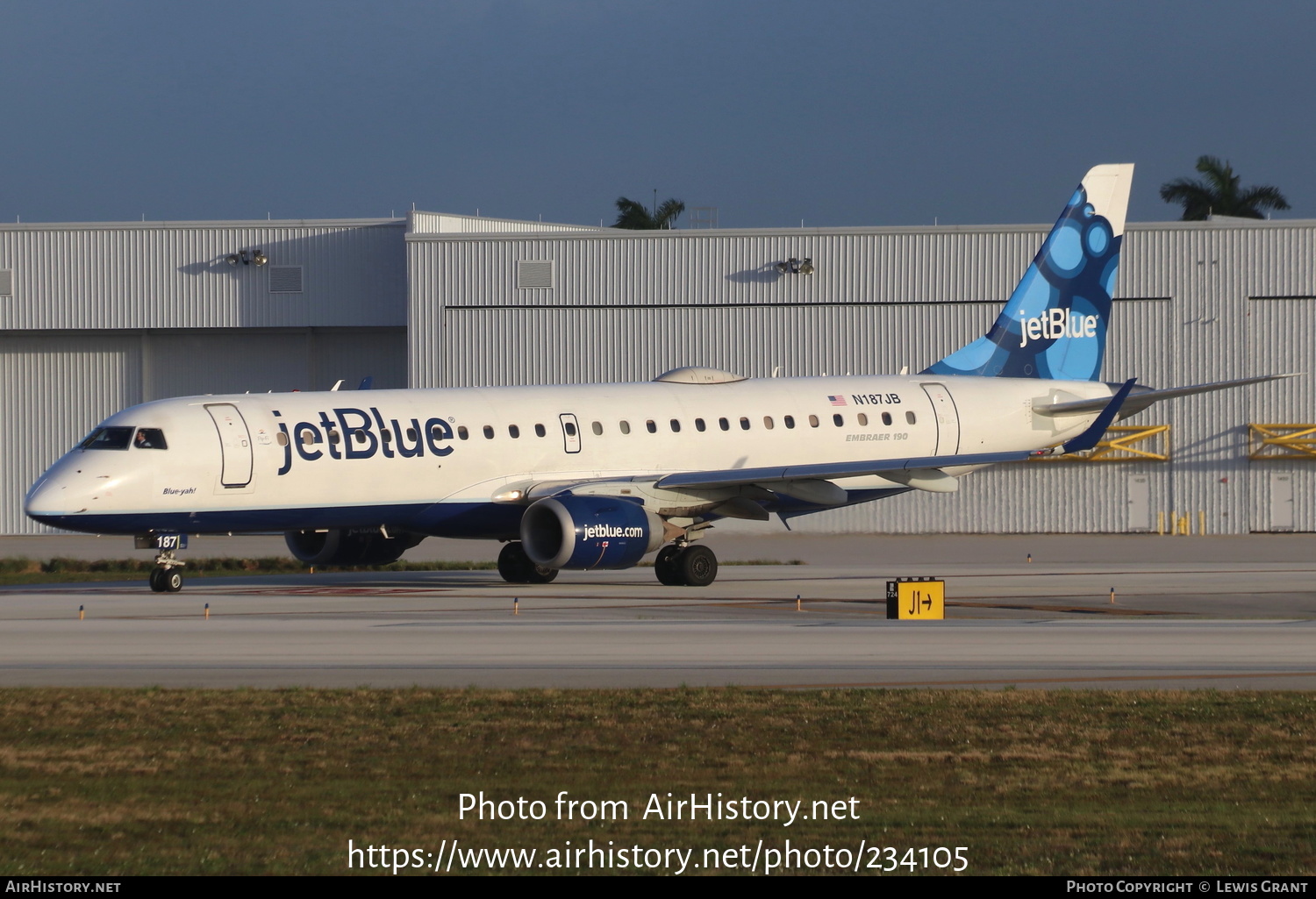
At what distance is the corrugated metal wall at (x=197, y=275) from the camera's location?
177ft

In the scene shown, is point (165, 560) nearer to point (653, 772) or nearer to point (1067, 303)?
point (653, 772)

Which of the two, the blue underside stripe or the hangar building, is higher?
the hangar building

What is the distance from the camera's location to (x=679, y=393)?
110 ft

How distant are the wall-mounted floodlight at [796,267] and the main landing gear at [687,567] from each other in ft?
72.4

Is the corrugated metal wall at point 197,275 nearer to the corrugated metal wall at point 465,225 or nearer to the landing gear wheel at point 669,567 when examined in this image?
the corrugated metal wall at point 465,225

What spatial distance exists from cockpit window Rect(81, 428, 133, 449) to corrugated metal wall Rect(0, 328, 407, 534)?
27473 mm

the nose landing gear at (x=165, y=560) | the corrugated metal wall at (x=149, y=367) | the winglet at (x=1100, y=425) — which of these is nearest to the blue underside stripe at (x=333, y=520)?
the nose landing gear at (x=165, y=560)

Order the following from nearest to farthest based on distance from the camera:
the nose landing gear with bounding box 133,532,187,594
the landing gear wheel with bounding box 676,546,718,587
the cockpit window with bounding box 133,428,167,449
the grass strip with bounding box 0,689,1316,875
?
the grass strip with bounding box 0,689,1316,875 → the cockpit window with bounding box 133,428,167,449 → the nose landing gear with bounding box 133,532,187,594 → the landing gear wheel with bounding box 676,546,718,587

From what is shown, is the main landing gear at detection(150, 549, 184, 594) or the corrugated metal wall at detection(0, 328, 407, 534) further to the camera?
the corrugated metal wall at detection(0, 328, 407, 534)

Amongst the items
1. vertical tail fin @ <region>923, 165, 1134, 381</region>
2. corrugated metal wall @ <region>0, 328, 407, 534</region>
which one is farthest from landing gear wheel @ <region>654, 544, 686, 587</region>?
corrugated metal wall @ <region>0, 328, 407, 534</region>

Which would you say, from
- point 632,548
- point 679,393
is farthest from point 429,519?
point 679,393

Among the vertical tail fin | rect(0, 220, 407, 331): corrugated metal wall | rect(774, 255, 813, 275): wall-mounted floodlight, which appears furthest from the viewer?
rect(0, 220, 407, 331): corrugated metal wall

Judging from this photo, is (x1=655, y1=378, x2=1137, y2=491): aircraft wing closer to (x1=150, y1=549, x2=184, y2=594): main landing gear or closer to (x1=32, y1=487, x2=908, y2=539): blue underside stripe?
(x1=32, y1=487, x2=908, y2=539): blue underside stripe

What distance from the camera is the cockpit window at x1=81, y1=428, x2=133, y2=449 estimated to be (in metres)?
27.5
